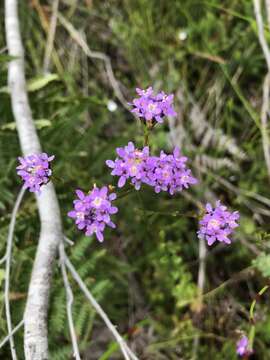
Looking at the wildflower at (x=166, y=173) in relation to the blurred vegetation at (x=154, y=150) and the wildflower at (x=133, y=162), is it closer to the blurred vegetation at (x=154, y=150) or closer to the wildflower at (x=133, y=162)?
the wildflower at (x=133, y=162)

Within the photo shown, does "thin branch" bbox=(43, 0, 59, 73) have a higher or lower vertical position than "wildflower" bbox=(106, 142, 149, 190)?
higher

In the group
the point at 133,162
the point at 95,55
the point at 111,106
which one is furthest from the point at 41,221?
the point at 95,55

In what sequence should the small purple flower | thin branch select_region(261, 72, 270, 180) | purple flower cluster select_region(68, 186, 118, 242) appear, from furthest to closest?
1. thin branch select_region(261, 72, 270, 180)
2. the small purple flower
3. purple flower cluster select_region(68, 186, 118, 242)

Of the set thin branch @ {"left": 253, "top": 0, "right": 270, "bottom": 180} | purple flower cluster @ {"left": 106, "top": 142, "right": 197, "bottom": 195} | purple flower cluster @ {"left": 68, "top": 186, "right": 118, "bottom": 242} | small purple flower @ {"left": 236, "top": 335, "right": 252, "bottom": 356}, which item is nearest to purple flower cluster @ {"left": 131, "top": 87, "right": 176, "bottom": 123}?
purple flower cluster @ {"left": 106, "top": 142, "right": 197, "bottom": 195}

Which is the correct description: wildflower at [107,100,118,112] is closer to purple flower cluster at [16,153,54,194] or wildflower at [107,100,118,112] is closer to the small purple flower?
purple flower cluster at [16,153,54,194]

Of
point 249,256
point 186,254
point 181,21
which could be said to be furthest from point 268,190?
point 181,21

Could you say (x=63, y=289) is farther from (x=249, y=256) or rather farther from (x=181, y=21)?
(x=181, y=21)
